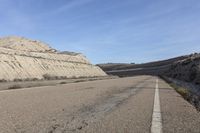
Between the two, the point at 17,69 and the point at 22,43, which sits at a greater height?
the point at 22,43

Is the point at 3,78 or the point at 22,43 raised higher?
the point at 22,43

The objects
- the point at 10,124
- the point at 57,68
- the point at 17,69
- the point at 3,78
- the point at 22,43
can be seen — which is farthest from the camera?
the point at 22,43

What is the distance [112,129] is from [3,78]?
4074cm

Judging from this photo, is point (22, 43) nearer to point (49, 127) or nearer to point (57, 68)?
point (57, 68)

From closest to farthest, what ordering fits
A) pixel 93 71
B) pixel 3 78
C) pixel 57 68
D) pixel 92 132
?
pixel 92 132, pixel 3 78, pixel 57 68, pixel 93 71

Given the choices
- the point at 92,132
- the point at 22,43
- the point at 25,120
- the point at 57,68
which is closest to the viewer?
the point at 92,132

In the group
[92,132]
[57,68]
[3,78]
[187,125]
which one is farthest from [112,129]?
[57,68]

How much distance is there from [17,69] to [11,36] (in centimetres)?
6040

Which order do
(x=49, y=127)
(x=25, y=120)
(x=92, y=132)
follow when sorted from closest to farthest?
1. (x=92, y=132)
2. (x=49, y=127)
3. (x=25, y=120)

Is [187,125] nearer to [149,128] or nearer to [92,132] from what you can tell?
[149,128]

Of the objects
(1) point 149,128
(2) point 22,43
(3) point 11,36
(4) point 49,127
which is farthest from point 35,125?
→ (3) point 11,36

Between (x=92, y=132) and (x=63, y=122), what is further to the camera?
(x=63, y=122)

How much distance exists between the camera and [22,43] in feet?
339

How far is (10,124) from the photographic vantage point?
8.45 meters
